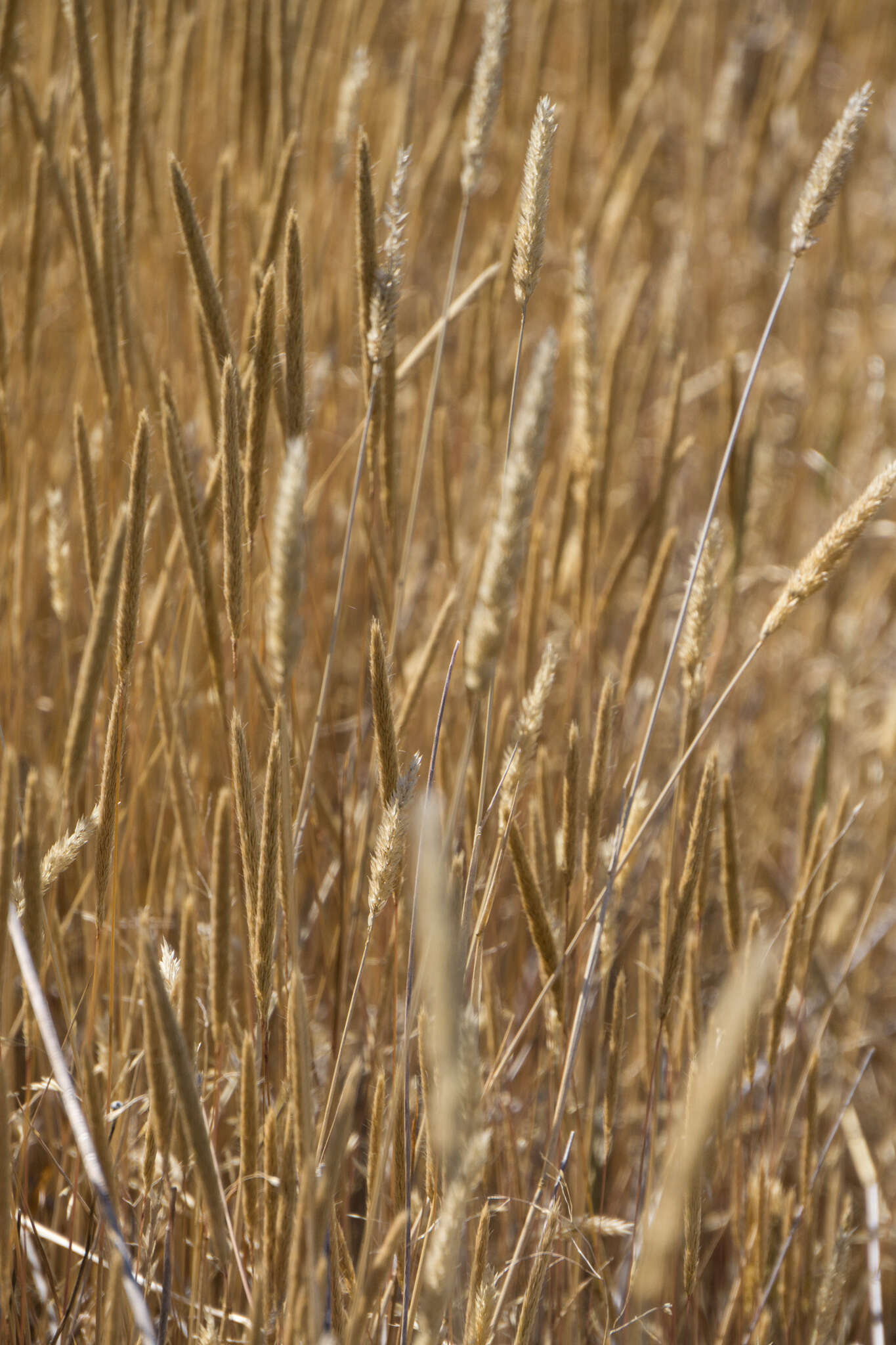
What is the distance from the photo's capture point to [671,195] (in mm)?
2203

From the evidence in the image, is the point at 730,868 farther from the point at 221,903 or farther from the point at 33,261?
the point at 33,261

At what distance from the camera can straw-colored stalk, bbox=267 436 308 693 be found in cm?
37

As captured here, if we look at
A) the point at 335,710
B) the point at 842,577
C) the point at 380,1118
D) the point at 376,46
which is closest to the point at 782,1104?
the point at 380,1118

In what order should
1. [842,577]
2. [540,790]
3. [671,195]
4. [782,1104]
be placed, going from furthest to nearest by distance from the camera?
[671,195], [842,577], [782,1104], [540,790]

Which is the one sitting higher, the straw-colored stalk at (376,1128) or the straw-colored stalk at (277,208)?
the straw-colored stalk at (277,208)

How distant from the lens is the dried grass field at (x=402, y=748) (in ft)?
1.67

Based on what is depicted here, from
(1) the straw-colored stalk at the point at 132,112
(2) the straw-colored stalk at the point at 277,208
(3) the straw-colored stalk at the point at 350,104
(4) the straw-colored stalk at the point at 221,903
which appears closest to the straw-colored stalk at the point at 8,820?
(4) the straw-colored stalk at the point at 221,903

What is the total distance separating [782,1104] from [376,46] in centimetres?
183

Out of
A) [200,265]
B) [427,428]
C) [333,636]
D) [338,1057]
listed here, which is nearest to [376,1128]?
[338,1057]

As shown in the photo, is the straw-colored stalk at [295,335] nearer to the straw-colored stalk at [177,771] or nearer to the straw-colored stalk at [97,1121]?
the straw-colored stalk at [177,771]

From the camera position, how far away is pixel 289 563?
385 millimetres

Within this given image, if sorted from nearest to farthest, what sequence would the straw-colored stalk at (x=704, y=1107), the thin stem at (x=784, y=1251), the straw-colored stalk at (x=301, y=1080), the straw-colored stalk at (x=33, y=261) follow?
the straw-colored stalk at (x=704, y=1107) → the straw-colored stalk at (x=301, y=1080) → the thin stem at (x=784, y=1251) → the straw-colored stalk at (x=33, y=261)

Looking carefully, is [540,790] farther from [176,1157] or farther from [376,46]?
[376,46]

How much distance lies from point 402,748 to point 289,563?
0.31 metres
